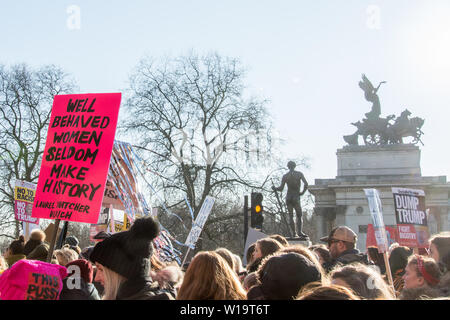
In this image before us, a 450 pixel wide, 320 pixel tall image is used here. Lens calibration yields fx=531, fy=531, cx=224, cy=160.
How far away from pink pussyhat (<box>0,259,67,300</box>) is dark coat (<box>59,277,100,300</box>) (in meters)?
0.43

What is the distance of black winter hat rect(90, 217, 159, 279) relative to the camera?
319 cm

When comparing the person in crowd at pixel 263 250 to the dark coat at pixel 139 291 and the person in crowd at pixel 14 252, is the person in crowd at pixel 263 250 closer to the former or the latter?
the dark coat at pixel 139 291

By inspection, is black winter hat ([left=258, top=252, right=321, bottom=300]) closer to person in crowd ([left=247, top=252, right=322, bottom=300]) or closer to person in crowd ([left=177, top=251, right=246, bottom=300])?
person in crowd ([left=247, top=252, right=322, bottom=300])

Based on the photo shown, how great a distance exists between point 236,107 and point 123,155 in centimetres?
2117

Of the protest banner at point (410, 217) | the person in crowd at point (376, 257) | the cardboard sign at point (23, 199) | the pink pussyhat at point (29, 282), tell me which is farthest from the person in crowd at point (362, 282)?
the cardboard sign at point (23, 199)

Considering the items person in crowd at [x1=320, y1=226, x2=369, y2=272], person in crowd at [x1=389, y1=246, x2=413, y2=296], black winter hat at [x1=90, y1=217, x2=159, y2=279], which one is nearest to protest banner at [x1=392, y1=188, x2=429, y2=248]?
person in crowd at [x1=389, y1=246, x2=413, y2=296]

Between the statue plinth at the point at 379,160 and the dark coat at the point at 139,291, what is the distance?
22.9 metres

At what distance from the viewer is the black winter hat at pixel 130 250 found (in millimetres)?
3186

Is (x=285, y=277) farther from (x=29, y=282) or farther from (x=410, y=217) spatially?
(x=410, y=217)

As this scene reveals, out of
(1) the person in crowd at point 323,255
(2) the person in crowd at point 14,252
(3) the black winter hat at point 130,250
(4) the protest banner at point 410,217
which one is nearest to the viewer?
(3) the black winter hat at point 130,250

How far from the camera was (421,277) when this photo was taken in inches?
174

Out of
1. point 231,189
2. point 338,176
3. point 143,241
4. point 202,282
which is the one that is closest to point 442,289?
point 202,282

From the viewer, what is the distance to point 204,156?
27.5 meters
